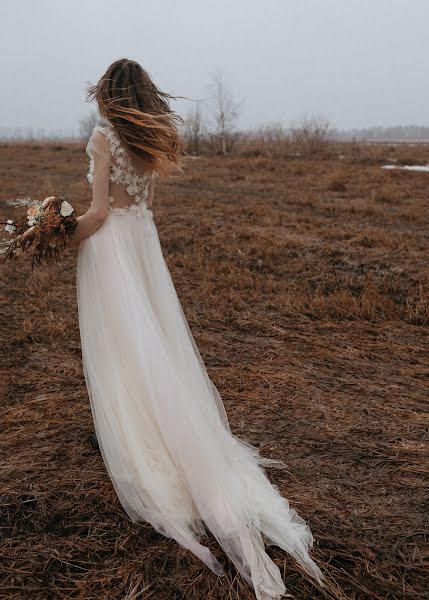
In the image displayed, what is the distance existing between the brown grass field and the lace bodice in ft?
4.57

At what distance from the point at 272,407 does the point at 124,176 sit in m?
1.80

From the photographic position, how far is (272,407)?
133 inches

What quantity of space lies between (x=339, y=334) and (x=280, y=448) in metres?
1.96

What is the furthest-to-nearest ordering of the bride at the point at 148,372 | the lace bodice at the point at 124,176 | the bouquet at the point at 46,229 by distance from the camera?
1. the bouquet at the point at 46,229
2. the lace bodice at the point at 124,176
3. the bride at the point at 148,372

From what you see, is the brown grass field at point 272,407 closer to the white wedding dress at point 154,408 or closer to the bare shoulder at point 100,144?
the white wedding dress at point 154,408

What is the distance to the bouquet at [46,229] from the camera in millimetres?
2416

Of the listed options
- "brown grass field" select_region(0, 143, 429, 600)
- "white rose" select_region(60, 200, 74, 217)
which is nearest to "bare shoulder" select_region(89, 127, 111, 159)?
"white rose" select_region(60, 200, 74, 217)

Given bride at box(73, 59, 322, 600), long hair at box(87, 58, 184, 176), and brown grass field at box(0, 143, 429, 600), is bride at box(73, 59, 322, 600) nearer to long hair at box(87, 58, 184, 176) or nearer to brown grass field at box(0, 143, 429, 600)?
long hair at box(87, 58, 184, 176)

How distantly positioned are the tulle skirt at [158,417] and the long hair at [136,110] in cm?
35

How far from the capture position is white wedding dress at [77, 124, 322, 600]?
217 cm

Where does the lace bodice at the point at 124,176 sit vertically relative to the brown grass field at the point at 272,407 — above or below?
above

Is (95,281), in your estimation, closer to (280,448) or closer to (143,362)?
(143,362)

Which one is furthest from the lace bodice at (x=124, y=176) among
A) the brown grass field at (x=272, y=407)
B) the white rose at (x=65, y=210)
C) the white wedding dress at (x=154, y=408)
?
the brown grass field at (x=272, y=407)

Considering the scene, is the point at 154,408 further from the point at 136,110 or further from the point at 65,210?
the point at 136,110
